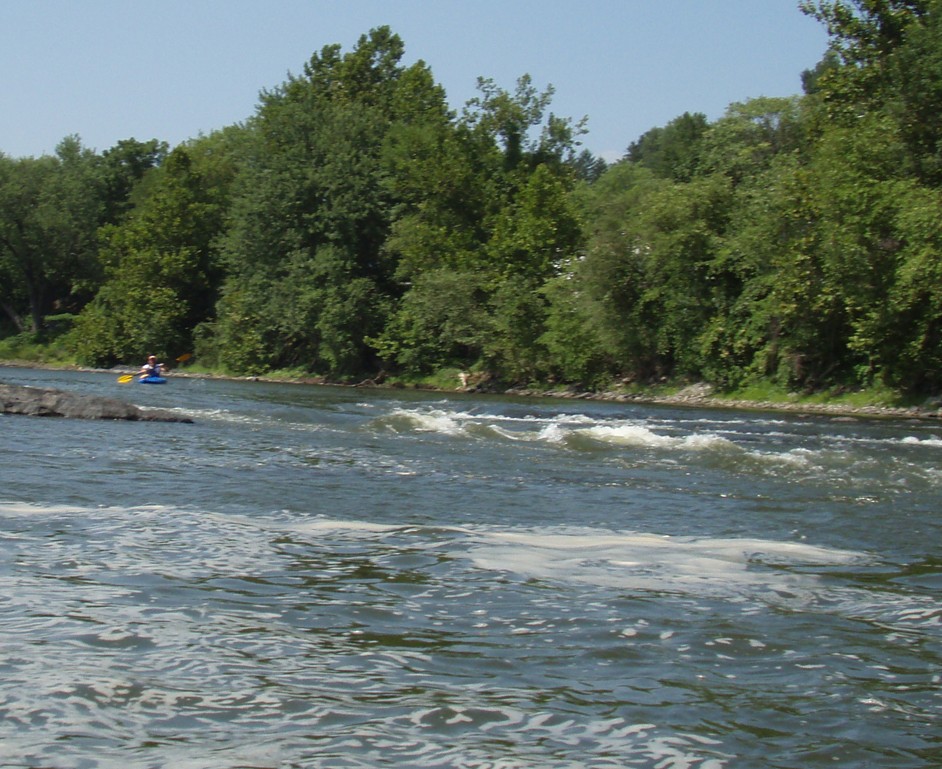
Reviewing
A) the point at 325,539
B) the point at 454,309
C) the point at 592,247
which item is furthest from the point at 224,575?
the point at 454,309

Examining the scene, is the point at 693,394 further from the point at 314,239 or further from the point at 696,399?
the point at 314,239

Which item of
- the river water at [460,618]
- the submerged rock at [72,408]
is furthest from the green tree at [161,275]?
the river water at [460,618]

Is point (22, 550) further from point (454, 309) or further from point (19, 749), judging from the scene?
point (454, 309)

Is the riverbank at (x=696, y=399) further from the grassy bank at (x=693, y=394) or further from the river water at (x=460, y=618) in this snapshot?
the river water at (x=460, y=618)

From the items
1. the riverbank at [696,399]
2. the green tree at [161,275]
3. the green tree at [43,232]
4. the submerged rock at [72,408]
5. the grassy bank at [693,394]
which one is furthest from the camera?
the green tree at [43,232]

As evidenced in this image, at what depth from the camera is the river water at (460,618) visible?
598 centimetres

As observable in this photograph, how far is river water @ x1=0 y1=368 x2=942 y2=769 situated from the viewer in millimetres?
5980

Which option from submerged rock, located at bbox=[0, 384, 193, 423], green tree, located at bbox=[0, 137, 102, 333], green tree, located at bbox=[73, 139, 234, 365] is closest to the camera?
submerged rock, located at bbox=[0, 384, 193, 423]

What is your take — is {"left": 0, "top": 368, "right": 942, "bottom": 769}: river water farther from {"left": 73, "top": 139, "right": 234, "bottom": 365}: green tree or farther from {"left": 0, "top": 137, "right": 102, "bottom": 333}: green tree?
{"left": 0, "top": 137, "right": 102, "bottom": 333}: green tree

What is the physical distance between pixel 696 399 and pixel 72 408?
27523mm

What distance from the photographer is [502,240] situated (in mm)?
57562

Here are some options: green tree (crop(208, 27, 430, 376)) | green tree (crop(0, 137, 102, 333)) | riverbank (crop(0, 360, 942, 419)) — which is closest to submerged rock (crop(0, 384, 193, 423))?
riverbank (crop(0, 360, 942, 419))

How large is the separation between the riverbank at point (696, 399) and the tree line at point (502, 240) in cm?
110

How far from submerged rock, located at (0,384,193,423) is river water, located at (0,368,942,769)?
8630mm
